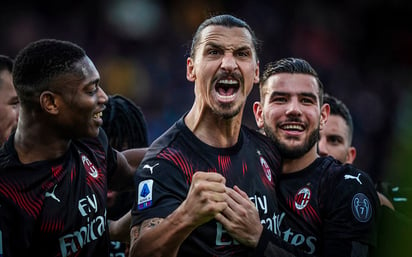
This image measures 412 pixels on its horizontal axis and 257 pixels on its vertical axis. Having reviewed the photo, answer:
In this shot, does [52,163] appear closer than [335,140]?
Yes

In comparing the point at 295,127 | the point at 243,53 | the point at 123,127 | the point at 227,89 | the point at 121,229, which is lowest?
the point at 121,229

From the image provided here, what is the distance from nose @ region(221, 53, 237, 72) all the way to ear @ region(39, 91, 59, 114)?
983 millimetres

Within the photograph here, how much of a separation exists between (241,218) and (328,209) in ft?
2.34

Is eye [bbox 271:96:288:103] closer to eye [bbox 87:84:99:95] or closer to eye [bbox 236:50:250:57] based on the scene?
eye [bbox 236:50:250:57]

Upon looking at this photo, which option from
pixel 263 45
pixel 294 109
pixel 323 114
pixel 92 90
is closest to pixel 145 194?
pixel 92 90

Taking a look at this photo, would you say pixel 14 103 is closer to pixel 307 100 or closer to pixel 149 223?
pixel 149 223

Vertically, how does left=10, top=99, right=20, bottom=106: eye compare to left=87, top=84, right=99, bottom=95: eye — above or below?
below

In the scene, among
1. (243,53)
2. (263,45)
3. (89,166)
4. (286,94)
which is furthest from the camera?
(263,45)

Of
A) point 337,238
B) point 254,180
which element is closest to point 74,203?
point 254,180

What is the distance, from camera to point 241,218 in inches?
145

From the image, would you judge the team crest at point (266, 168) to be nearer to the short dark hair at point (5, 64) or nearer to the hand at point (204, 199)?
the hand at point (204, 199)

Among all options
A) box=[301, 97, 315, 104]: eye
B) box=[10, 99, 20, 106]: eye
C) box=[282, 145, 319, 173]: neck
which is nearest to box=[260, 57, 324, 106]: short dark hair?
box=[301, 97, 315, 104]: eye

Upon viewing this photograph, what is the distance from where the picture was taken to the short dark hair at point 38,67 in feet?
12.2

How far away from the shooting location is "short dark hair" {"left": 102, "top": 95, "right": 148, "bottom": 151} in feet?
17.2
